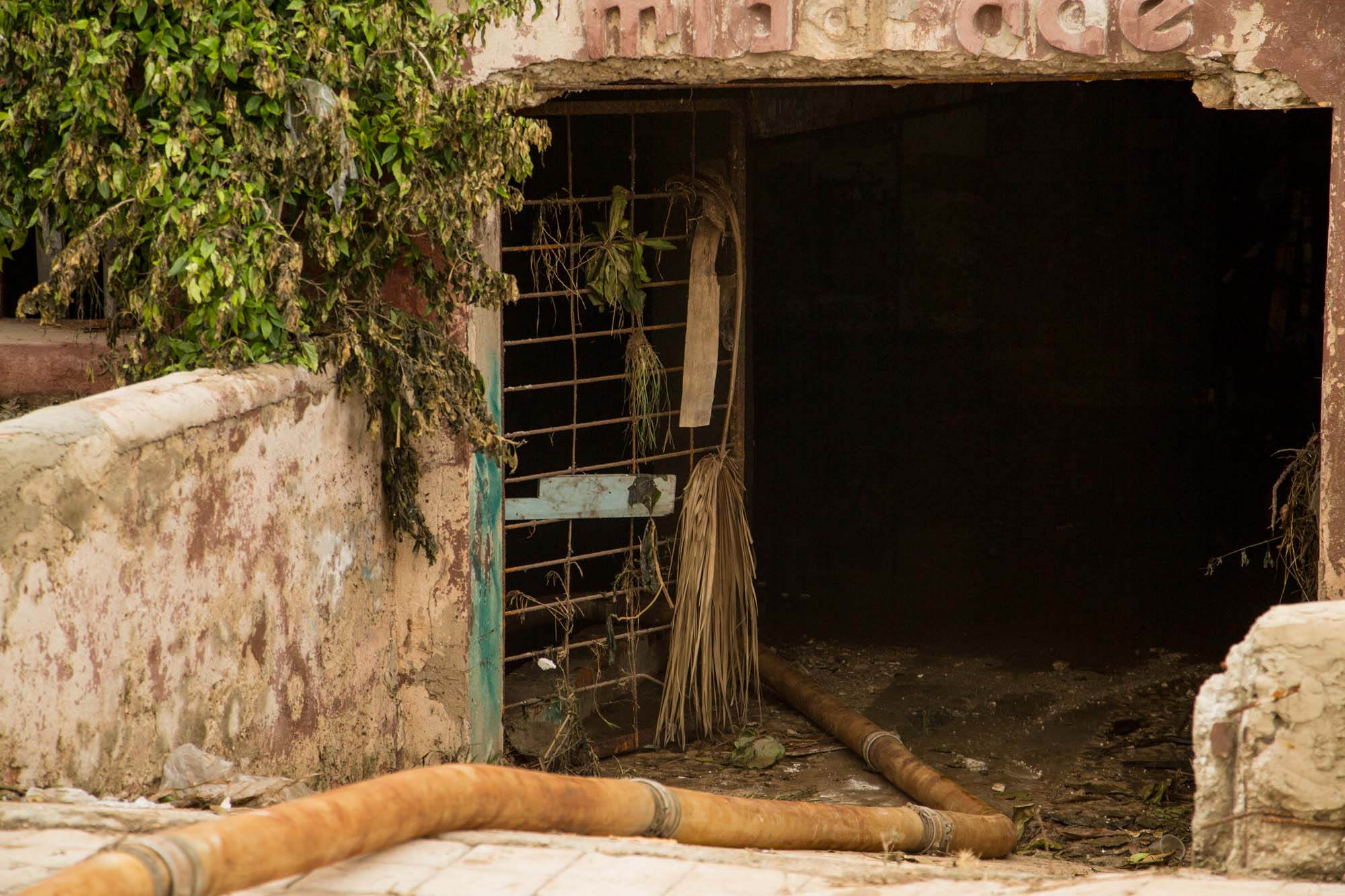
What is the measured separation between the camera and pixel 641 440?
6.24m

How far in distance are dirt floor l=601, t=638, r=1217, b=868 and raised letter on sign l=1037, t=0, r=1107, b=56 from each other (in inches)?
108

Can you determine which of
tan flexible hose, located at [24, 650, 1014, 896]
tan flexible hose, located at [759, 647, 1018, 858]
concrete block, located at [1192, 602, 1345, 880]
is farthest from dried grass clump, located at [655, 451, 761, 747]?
concrete block, located at [1192, 602, 1345, 880]

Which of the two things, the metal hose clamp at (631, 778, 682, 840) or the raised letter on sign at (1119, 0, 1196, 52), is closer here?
the metal hose clamp at (631, 778, 682, 840)

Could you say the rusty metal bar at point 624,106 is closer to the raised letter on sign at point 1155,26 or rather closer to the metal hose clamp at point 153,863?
the raised letter on sign at point 1155,26

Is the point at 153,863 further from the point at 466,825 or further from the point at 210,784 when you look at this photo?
the point at 210,784

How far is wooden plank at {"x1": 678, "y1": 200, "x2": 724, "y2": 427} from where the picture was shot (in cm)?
626

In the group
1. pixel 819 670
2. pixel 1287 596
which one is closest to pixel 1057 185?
pixel 1287 596

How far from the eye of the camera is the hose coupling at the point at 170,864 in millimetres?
2314

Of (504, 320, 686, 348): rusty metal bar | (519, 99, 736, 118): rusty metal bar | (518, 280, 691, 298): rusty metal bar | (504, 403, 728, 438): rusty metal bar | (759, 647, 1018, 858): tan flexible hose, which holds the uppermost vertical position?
(519, 99, 736, 118): rusty metal bar

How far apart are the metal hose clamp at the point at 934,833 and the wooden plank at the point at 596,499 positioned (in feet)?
6.33

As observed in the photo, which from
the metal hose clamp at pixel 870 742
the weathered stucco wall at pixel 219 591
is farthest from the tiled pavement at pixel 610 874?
the metal hose clamp at pixel 870 742

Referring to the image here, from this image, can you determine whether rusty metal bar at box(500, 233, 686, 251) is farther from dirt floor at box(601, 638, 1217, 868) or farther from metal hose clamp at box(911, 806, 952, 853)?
metal hose clamp at box(911, 806, 952, 853)

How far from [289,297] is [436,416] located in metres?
0.70

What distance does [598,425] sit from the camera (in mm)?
6906
